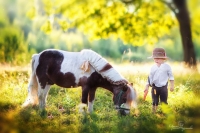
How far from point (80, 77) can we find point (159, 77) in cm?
66

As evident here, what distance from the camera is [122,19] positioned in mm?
3248

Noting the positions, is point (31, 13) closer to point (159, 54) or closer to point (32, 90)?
point (32, 90)

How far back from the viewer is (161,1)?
3.04m

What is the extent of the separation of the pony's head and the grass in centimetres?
7

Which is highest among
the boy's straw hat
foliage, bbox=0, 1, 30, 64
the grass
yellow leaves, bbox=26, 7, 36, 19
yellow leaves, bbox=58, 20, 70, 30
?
yellow leaves, bbox=26, 7, 36, 19

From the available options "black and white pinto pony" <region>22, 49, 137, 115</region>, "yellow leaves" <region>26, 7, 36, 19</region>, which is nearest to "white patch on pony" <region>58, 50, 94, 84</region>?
"black and white pinto pony" <region>22, 49, 137, 115</region>

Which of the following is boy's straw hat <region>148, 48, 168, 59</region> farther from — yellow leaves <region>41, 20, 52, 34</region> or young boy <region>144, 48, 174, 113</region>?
yellow leaves <region>41, 20, 52, 34</region>

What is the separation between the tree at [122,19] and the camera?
3.04 meters

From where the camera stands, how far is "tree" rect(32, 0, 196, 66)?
3039 millimetres

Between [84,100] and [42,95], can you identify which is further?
[42,95]

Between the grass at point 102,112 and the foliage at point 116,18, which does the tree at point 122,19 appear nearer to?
the foliage at point 116,18

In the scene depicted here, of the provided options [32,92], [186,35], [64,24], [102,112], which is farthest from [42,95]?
[186,35]

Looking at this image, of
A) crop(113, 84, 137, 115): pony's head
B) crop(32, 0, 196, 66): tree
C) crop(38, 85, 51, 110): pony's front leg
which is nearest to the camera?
crop(113, 84, 137, 115): pony's head

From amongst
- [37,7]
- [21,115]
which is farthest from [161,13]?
[21,115]
